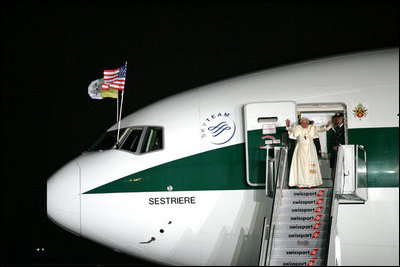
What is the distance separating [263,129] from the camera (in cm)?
1023

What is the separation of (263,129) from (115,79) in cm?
411

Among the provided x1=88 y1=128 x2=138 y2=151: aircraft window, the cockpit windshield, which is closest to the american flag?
x1=88 y1=128 x2=138 y2=151: aircraft window

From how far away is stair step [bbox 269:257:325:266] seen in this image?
8953 mm

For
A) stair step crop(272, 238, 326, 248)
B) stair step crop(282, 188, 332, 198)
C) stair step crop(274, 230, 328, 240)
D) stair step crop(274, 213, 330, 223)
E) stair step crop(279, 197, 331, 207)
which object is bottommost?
stair step crop(272, 238, 326, 248)

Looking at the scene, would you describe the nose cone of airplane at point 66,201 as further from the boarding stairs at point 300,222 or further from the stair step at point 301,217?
the stair step at point 301,217

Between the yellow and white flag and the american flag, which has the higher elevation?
the american flag

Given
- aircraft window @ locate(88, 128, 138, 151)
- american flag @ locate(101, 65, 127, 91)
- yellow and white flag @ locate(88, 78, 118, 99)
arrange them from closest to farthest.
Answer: aircraft window @ locate(88, 128, 138, 151), american flag @ locate(101, 65, 127, 91), yellow and white flag @ locate(88, 78, 118, 99)

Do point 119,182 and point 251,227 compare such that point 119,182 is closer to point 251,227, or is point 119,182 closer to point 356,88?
point 251,227

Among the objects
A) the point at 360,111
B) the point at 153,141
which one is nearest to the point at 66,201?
the point at 153,141

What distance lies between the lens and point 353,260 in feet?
32.4

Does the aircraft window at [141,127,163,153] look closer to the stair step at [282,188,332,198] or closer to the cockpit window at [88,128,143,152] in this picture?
the cockpit window at [88,128,143,152]

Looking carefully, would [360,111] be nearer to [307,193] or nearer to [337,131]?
[337,131]

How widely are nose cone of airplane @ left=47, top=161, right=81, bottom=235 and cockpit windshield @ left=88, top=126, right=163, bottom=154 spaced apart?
0.96 m

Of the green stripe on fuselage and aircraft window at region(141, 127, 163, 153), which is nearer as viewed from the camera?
the green stripe on fuselage
